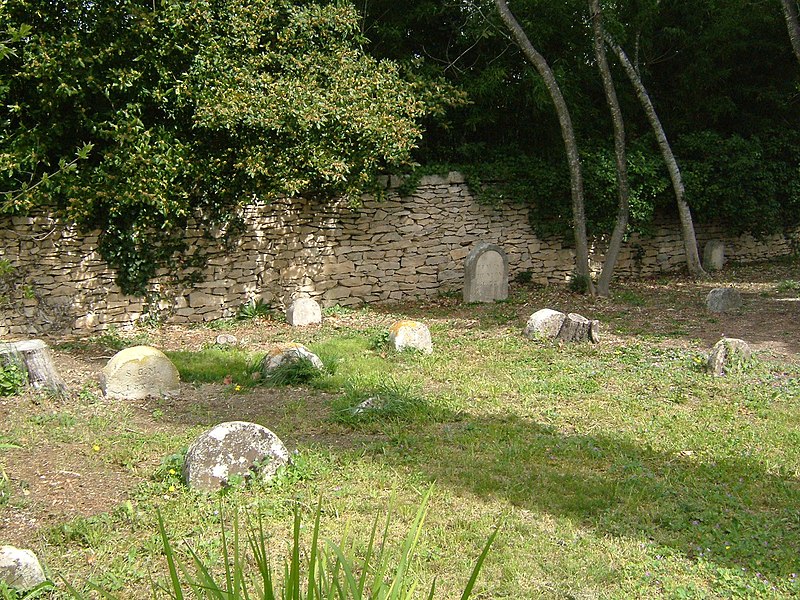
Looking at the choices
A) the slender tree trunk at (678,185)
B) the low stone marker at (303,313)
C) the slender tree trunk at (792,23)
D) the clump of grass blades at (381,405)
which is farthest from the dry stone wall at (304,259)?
the slender tree trunk at (792,23)

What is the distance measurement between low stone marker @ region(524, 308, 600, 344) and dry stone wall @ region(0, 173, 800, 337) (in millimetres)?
3673

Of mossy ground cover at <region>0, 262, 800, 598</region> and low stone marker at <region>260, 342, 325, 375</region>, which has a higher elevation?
low stone marker at <region>260, 342, 325, 375</region>

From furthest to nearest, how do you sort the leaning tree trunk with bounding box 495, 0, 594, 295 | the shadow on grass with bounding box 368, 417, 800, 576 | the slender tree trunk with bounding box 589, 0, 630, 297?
1. the slender tree trunk with bounding box 589, 0, 630, 297
2. the leaning tree trunk with bounding box 495, 0, 594, 295
3. the shadow on grass with bounding box 368, 417, 800, 576

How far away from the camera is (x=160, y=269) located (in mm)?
9492

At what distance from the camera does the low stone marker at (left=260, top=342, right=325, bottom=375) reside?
6.64m

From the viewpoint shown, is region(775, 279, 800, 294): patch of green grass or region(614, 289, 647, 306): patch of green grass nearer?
region(614, 289, 647, 306): patch of green grass

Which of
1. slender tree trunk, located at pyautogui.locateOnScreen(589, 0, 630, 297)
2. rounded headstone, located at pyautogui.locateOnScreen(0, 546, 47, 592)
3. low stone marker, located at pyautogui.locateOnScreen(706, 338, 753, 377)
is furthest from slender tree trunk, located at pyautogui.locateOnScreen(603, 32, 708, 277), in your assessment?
rounded headstone, located at pyautogui.locateOnScreen(0, 546, 47, 592)

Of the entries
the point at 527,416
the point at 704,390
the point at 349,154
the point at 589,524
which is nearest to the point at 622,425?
the point at 527,416

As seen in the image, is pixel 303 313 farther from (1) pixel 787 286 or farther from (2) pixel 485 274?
(1) pixel 787 286

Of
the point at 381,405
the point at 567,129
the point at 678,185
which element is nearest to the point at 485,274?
the point at 567,129

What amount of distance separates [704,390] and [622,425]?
1302 millimetres

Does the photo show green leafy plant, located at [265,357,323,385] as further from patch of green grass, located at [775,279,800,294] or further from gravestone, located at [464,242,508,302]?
patch of green grass, located at [775,279,800,294]

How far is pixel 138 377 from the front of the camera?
6.09 metres

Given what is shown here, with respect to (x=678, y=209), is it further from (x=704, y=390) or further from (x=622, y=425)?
(x=622, y=425)
